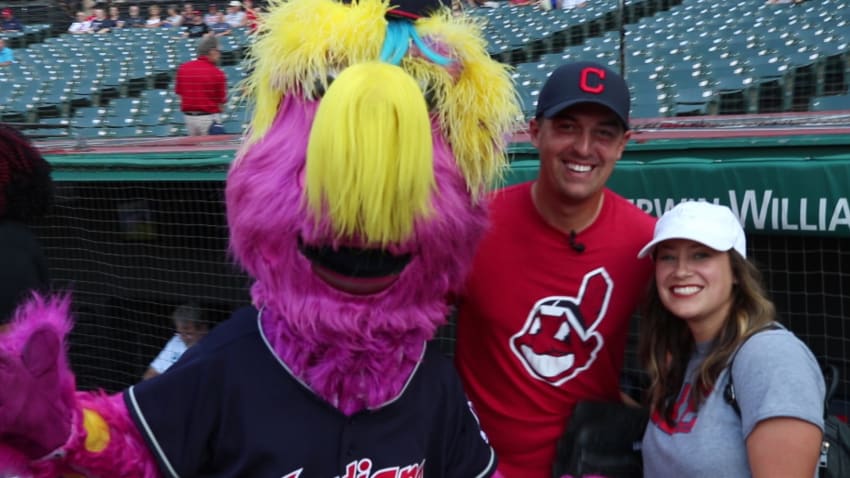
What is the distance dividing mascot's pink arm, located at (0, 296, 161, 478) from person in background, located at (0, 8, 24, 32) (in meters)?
11.1

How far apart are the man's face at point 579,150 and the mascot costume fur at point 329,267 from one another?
0.99ft

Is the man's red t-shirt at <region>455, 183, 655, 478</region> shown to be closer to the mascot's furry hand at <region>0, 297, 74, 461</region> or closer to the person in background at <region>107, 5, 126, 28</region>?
the mascot's furry hand at <region>0, 297, 74, 461</region>

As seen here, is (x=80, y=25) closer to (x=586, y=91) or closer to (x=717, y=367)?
(x=586, y=91)

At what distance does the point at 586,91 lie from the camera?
7.25 ft

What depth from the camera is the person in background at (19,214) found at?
103 inches

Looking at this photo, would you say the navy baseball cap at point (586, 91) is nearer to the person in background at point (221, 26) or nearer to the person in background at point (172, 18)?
the person in background at point (221, 26)

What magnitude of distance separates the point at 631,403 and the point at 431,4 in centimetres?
117

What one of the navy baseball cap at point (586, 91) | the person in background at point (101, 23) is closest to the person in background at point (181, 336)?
the navy baseball cap at point (586, 91)

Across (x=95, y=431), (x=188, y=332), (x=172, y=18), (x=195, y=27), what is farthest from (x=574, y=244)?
(x=172, y=18)

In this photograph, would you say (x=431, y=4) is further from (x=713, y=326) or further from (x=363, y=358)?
(x=713, y=326)

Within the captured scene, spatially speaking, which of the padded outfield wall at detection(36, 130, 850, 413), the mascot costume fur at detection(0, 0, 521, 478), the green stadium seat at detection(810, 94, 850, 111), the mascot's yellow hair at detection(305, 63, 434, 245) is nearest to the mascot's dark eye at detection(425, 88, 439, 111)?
the mascot costume fur at detection(0, 0, 521, 478)

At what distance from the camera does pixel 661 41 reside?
20.6 feet

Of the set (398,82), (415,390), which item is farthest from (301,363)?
(398,82)

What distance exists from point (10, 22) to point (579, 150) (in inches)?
450
